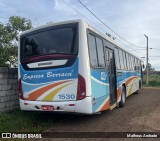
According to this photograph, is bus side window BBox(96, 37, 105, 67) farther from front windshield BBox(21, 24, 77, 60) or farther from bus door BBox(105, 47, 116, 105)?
front windshield BBox(21, 24, 77, 60)

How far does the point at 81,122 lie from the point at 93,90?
1.58 meters

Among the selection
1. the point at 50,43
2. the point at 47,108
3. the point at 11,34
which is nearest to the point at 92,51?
the point at 50,43

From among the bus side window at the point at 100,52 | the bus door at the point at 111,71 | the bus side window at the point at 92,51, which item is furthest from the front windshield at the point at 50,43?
the bus door at the point at 111,71

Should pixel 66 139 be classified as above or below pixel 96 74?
below

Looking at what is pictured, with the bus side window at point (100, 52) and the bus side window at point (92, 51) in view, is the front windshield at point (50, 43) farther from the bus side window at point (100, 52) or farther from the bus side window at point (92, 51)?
the bus side window at point (100, 52)

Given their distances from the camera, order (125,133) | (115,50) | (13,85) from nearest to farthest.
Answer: (125,133), (13,85), (115,50)

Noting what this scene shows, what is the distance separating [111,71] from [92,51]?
237 centimetres

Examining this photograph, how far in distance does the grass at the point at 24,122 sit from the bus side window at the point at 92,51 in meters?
2.41

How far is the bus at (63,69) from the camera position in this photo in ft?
25.3

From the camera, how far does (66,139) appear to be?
6.89 m

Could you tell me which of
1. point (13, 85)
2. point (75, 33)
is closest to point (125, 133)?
point (75, 33)

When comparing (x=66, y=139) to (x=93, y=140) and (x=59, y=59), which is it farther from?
(x=59, y=59)

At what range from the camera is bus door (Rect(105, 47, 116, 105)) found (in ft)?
32.8

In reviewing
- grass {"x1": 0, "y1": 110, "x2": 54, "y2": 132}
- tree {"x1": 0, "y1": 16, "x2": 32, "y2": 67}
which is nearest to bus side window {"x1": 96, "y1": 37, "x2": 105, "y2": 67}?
grass {"x1": 0, "y1": 110, "x2": 54, "y2": 132}
